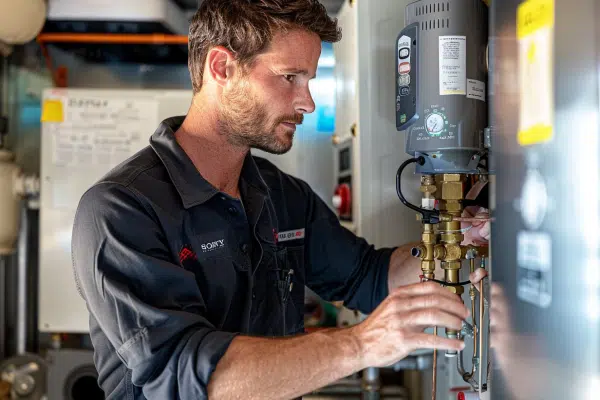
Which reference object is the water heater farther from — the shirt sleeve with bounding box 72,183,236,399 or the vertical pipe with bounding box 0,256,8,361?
the vertical pipe with bounding box 0,256,8,361

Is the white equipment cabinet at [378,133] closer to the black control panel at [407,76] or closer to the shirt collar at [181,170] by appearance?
the black control panel at [407,76]

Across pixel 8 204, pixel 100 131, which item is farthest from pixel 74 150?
pixel 8 204

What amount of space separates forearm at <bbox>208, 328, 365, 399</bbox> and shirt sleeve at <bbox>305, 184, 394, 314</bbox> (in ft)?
1.69

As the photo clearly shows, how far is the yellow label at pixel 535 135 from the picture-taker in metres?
0.72

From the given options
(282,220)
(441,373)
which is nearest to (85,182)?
(282,220)

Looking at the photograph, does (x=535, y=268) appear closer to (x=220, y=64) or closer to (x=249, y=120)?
(x=249, y=120)

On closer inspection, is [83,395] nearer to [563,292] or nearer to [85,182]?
[85,182]

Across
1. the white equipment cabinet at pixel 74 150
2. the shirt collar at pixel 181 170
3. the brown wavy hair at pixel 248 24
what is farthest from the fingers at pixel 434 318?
the white equipment cabinet at pixel 74 150

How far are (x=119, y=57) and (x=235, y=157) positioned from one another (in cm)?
141

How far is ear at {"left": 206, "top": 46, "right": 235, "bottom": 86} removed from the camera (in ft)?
4.50

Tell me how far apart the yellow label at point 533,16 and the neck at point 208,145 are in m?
0.75

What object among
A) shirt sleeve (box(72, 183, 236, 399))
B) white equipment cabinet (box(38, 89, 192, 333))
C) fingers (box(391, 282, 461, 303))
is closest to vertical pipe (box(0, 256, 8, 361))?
white equipment cabinet (box(38, 89, 192, 333))

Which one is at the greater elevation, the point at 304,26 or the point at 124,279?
the point at 304,26

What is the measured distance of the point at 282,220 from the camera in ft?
5.14
